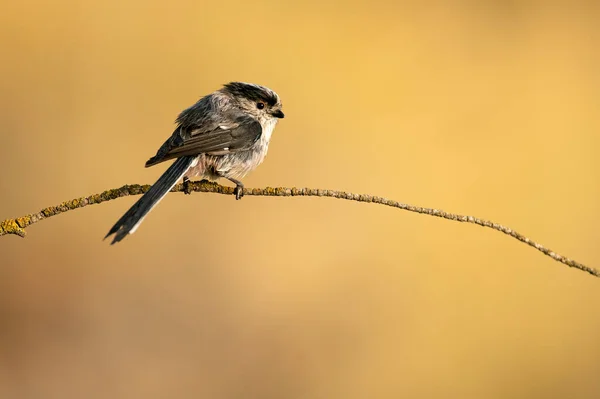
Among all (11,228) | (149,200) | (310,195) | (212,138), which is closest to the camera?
(11,228)

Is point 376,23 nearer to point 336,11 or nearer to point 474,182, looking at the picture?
point 336,11

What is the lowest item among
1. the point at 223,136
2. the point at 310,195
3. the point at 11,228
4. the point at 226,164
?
the point at 11,228

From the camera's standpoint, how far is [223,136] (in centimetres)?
383

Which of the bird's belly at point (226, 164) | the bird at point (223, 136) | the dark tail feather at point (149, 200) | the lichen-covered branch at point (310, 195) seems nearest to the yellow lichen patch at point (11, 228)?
the lichen-covered branch at point (310, 195)

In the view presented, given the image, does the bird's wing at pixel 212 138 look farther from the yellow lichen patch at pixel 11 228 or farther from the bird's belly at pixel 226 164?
the yellow lichen patch at pixel 11 228

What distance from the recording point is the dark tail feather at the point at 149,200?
2504mm

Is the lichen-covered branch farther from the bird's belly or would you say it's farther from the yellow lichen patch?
the bird's belly

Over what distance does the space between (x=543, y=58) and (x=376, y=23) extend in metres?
2.61

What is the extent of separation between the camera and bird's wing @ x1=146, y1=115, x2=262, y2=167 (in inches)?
137

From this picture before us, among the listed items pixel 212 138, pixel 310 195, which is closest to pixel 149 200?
pixel 310 195

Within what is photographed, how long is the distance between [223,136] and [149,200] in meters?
1.08

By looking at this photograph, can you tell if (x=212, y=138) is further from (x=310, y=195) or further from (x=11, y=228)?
(x=11, y=228)

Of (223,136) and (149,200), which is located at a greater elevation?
(223,136)

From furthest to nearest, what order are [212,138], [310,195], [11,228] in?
1. [212,138]
2. [310,195]
3. [11,228]
